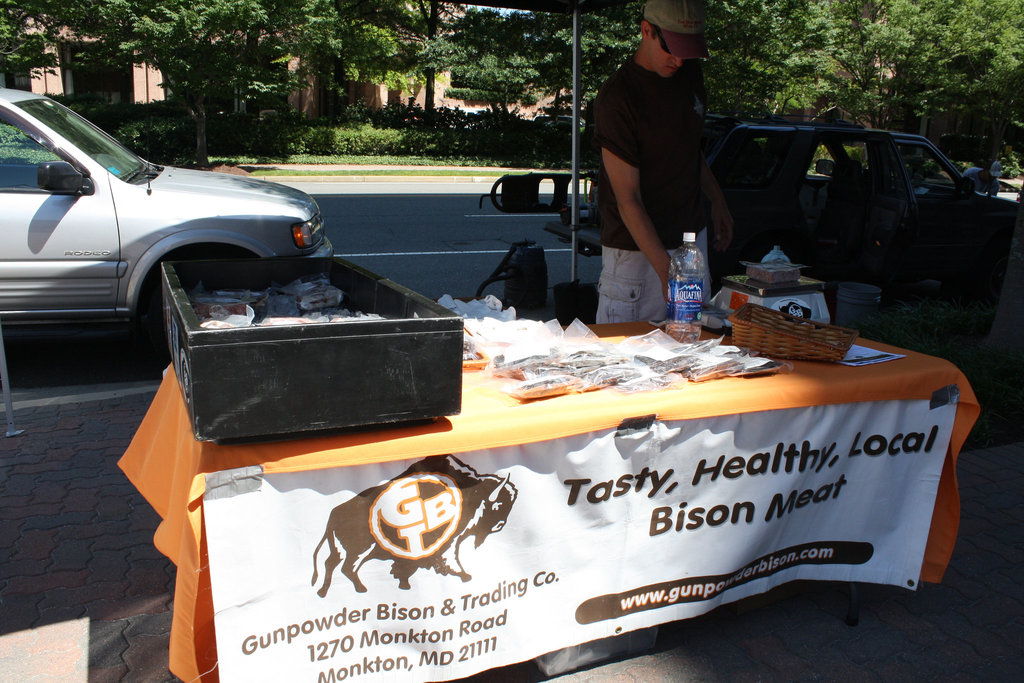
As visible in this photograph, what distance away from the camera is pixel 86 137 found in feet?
18.7

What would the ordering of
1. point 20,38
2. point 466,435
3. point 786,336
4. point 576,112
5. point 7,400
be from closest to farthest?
point 466,435 < point 786,336 < point 7,400 < point 576,112 < point 20,38

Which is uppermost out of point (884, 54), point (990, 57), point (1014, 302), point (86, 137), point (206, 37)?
point (884, 54)

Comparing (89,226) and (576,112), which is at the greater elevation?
(576,112)

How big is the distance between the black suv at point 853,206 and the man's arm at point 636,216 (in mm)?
3742

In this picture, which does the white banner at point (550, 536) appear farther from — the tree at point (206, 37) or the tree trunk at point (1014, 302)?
the tree at point (206, 37)

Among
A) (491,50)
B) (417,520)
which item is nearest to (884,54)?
(491,50)

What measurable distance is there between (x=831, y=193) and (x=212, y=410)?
6.95 m

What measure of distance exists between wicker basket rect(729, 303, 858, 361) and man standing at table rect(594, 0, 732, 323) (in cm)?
50

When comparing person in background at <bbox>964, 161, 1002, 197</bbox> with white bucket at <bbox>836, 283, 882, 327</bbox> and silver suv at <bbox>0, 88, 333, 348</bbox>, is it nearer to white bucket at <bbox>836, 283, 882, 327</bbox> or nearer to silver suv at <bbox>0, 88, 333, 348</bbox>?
white bucket at <bbox>836, 283, 882, 327</bbox>

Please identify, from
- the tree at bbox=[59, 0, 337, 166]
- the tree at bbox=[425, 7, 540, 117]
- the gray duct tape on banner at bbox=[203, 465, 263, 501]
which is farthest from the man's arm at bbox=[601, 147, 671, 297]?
the tree at bbox=[425, 7, 540, 117]

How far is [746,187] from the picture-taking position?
6969mm

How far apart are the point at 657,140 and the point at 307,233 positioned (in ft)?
10.5

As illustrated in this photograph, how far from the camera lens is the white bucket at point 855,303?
6.43 metres

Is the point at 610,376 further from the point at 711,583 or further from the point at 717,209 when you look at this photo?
the point at 717,209
